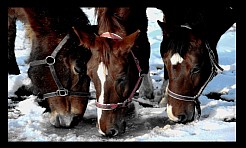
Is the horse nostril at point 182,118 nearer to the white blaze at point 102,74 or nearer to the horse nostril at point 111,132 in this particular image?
the horse nostril at point 111,132

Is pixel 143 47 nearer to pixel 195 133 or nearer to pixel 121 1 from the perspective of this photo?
pixel 121 1

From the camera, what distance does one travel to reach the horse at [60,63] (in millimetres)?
4508

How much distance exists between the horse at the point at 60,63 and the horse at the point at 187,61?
85 cm

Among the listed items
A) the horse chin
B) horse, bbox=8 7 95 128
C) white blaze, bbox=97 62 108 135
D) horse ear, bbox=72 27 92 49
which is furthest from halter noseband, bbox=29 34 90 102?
the horse chin

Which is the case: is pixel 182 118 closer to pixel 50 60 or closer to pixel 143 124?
pixel 143 124

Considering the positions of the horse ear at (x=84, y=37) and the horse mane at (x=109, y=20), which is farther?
the horse mane at (x=109, y=20)

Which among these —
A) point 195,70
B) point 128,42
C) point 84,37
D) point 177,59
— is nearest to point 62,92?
point 84,37

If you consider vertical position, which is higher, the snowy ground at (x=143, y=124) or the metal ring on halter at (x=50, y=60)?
the metal ring on halter at (x=50, y=60)

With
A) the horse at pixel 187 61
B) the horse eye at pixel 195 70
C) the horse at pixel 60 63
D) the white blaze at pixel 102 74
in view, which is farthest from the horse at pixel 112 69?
the horse eye at pixel 195 70

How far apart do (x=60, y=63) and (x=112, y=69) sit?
679 mm

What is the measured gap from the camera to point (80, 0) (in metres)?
4.85

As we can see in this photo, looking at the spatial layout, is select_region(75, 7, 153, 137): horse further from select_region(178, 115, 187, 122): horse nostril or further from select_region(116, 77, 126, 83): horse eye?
select_region(178, 115, 187, 122): horse nostril

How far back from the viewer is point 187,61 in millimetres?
4496

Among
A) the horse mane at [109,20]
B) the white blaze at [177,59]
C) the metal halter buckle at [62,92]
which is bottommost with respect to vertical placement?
the metal halter buckle at [62,92]
